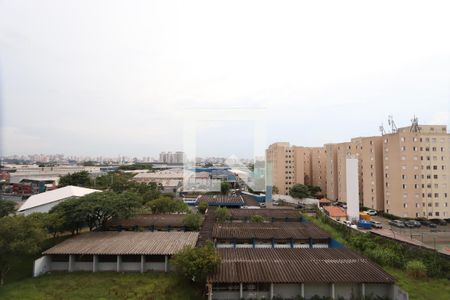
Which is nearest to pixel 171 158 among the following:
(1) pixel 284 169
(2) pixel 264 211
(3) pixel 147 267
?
(1) pixel 284 169

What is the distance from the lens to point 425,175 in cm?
1562

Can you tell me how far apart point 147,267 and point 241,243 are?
12.1 ft

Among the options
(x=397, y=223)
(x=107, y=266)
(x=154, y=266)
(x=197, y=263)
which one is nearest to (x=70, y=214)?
(x=107, y=266)

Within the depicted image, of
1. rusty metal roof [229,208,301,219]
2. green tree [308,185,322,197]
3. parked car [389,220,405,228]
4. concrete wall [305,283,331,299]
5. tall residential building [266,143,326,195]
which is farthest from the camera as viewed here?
tall residential building [266,143,326,195]

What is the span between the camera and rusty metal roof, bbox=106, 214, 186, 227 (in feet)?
37.9

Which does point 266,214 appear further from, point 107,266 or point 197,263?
point 107,266

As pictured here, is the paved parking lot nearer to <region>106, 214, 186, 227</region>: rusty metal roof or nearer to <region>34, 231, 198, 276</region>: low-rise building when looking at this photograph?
<region>106, 214, 186, 227</region>: rusty metal roof

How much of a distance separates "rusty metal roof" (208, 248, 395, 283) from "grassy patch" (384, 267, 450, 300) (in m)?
0.95

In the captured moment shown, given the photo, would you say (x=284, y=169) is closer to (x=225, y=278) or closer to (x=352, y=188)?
(x=352, y=188)

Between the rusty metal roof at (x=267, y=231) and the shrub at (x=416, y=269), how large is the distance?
280cm

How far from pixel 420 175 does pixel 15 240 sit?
66.5 feet

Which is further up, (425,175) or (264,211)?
(425,175)

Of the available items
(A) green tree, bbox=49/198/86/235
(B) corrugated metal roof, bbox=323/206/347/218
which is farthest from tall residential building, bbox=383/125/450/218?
(A) green tree, bbox=49/198/86/235

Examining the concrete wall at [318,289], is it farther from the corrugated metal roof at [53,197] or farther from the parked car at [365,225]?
the corrugated metal roof at [53,197]
